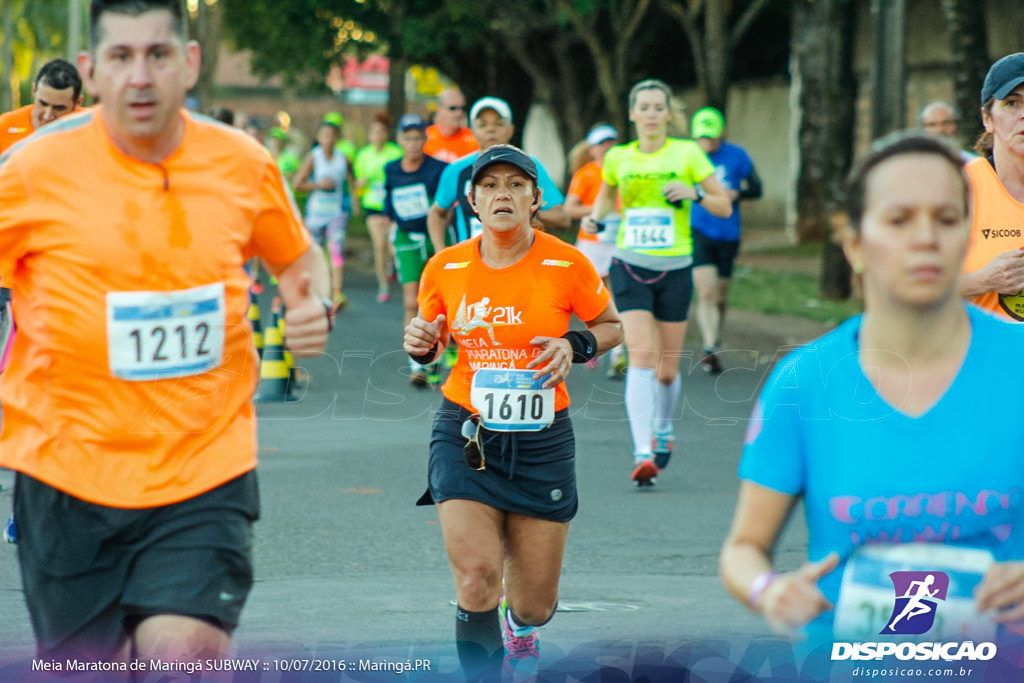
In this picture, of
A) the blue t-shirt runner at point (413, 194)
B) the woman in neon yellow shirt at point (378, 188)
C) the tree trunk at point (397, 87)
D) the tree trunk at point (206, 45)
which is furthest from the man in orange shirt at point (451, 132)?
the tree trunk at point (397, 87)

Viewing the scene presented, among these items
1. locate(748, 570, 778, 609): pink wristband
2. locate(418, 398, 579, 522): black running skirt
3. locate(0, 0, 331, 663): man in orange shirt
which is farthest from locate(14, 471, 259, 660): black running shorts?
locate(418, 398, 579, 522): black running skirt

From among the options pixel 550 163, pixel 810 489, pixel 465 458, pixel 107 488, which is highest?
pixel 810 489

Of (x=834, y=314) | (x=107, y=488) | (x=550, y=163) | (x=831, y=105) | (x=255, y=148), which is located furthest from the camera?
(x=550, y=163)

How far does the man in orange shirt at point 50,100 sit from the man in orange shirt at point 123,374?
441 cm

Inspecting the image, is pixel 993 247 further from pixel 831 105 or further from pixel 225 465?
pixel 831 105

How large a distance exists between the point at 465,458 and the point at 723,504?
12.2 ft

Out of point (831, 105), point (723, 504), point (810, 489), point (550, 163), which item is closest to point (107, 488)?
point (810, 489)

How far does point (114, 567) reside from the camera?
369cm

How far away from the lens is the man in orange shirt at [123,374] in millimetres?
3639

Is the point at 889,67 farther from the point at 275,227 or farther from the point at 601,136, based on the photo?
the point at 275,227

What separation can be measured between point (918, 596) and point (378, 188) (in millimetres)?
17689

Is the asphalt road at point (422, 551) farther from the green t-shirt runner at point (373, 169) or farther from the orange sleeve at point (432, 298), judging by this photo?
the green t-shirt runner at point (373, 169)

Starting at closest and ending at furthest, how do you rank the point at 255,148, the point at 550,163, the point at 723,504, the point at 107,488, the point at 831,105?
the point at 107,488
the point at 255,148
the point at 723,504
the point at 831,105
the point at 550,163

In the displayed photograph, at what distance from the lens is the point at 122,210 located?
3670 millimetres
